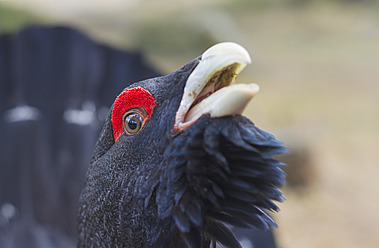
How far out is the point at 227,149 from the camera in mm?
1156

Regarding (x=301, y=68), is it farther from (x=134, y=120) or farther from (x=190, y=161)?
(x=190, y=161)

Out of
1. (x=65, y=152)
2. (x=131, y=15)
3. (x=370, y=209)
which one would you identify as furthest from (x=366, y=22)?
(x=65, y=152)

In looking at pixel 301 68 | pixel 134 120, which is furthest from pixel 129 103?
Result: pixel 301 68

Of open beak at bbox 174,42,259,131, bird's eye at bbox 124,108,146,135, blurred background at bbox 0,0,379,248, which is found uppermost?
open beak at bbox 174,42,259,131

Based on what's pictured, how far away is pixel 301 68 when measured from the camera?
8617mm

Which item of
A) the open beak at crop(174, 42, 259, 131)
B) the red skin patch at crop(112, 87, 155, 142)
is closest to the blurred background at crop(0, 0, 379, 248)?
the red skin patch at crop(112, 87, 155, 142)

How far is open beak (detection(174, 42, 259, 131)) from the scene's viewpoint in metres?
1.10

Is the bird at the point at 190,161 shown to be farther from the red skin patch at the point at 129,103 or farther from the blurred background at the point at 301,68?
the blurred background at the point at 301,68

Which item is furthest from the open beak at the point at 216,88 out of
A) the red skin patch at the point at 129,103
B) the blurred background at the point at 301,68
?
the blurred background at the point at 301,68

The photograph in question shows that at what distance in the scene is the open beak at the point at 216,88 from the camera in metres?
1.10

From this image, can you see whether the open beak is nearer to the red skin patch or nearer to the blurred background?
the red skin patch

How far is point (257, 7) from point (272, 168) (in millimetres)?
9521

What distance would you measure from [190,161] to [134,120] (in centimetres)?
30

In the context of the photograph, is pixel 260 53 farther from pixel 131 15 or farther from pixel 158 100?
pixel 158 100
